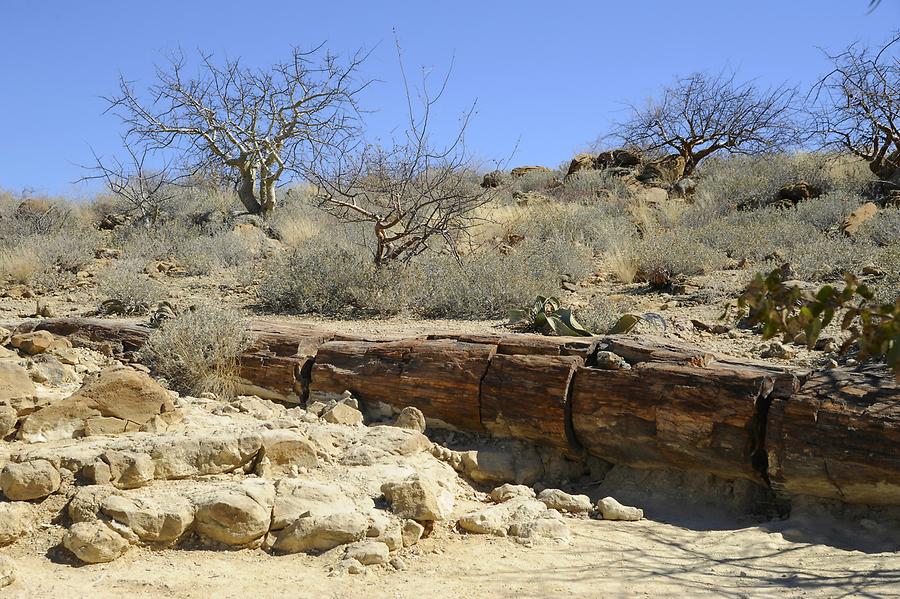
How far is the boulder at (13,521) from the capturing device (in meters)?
3.52

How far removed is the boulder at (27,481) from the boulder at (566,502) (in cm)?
239

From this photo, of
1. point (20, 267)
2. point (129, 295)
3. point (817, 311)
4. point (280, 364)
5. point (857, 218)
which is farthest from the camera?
point (857, 218)

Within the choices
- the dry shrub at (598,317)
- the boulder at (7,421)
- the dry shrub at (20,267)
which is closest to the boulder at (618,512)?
the dry shrub at (598,317)

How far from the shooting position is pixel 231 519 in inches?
145

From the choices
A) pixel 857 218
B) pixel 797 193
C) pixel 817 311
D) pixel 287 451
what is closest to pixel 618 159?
pixel 797 193

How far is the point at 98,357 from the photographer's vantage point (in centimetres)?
591

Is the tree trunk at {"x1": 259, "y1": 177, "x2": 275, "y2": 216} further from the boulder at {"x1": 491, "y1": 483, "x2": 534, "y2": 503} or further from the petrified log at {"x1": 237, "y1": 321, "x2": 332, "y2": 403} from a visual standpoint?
the boulder at {"x1": 491, "y1": 483, "x2": 534, "y2": 503}

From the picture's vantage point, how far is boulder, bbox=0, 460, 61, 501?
3738 mm

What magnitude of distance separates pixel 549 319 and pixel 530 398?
136cm

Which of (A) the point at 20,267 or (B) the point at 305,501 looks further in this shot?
(A) the point at 20,267

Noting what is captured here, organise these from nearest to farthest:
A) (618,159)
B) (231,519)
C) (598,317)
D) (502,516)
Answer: (231,519), (502,516), (598,317), (618,159)

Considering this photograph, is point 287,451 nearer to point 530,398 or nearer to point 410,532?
point 410,532

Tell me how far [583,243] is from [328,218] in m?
5.20

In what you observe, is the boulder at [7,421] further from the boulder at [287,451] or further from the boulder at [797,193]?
the boulder at [797,193]
